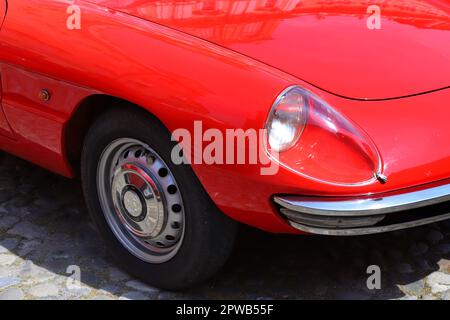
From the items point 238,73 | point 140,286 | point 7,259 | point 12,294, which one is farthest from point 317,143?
point 7,259

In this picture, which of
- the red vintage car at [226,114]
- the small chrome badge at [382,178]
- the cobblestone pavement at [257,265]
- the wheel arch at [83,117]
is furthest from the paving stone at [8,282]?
the small chrome badge at [382,178]

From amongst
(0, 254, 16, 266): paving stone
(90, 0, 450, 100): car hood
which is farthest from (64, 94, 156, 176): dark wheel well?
(0, 254, 16, 266): paving stone

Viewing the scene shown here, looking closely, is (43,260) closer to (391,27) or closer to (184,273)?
(184,273)

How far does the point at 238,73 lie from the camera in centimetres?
287

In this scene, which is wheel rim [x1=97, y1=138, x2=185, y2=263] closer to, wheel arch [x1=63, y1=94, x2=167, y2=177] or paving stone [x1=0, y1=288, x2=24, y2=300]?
wheel arch [x1=63, y1=94, x2=167, y2=177]

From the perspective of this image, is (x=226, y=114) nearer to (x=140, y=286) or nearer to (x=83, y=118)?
(x=83, y=118)

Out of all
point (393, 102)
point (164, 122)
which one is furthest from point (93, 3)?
point (393, 102)

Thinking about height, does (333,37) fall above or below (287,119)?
above

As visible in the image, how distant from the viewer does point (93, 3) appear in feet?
11.4

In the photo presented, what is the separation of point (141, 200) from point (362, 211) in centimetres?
→ 98

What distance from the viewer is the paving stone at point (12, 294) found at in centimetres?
329

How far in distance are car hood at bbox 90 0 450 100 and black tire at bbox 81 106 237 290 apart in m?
0.45

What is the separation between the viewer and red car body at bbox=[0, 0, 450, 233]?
279 cm

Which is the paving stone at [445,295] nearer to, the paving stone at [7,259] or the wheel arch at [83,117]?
the wheel arch at [83,117]
